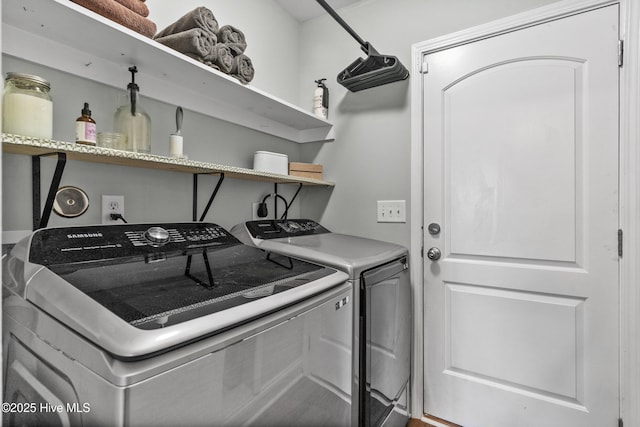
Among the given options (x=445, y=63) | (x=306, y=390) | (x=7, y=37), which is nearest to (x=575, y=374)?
(x=306, y=390)

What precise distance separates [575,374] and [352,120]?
1766mm

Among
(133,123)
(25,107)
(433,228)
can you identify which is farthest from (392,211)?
(25,107)

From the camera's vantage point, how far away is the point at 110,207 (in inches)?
48.8

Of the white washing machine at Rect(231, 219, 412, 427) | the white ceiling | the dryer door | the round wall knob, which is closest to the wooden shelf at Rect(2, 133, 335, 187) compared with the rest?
the white washing machine at Rect(231, 219, 412, 427)

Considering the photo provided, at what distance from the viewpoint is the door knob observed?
179 cm

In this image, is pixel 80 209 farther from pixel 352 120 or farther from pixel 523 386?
pixel 523 386

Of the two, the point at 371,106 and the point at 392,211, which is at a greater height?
the point at 371,106

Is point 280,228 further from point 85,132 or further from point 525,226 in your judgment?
point 525,226

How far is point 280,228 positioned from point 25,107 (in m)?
1.08

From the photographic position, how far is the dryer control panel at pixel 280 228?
1558 millimetres

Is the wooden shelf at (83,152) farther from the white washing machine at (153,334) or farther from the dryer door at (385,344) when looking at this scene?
the dryer door at (385,344)

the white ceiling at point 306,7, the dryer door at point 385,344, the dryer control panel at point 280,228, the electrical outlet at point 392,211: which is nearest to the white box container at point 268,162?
the dryer control panel at point 280,228

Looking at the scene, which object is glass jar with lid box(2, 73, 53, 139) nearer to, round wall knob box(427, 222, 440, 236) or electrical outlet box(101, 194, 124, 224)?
electrical outlet box(101, 194, 124, 224)

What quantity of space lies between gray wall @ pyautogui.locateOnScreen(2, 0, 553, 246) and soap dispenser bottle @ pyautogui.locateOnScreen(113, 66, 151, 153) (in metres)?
0.13
